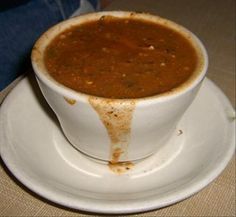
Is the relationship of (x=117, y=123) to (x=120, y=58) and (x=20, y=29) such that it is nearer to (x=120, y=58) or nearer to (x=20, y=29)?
(x=120, y=58)

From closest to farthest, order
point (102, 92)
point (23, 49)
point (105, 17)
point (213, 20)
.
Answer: point (102, 92) < point (105, 17) < point (23, 49) < point (213, 20)

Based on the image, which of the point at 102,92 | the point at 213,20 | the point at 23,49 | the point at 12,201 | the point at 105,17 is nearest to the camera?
the point at 102,92

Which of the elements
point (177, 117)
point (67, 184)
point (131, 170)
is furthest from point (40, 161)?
point (177, 117)

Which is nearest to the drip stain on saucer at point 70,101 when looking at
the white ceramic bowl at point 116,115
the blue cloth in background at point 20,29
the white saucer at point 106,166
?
the white ceramic bowl at point 116,115

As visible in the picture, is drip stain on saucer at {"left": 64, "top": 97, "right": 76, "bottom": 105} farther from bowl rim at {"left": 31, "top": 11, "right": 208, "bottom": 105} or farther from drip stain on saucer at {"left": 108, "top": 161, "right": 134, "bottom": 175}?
drip stain on saucer at {"left": 108, "top": 161, "right": 134, "bottom": 175}

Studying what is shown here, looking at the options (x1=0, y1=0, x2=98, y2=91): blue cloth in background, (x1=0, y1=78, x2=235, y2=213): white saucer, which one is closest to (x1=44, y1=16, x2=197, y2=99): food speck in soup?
(x1=0, y1=78, x2=235, y2=213): white saucer

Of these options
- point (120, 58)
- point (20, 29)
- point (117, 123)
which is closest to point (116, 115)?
point (117, 123)

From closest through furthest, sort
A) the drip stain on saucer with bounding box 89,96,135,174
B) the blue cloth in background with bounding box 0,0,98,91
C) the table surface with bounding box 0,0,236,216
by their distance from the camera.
A: 1. the drip stain on saucer with bounding box 89,96,135,174
2. the table surface with bounding box 0,0,236,216
3. the blue cloth in background with bounding box 0,0,98,91

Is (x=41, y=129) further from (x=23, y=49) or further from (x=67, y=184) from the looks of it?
(x=23, y=49)
